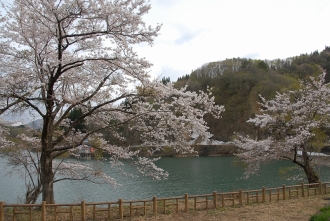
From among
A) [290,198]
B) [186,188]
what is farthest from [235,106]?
[290,198]

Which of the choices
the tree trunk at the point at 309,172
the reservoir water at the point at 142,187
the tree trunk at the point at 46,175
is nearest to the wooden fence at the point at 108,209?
the tree trunk at the point at 46,175

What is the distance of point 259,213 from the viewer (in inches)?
337

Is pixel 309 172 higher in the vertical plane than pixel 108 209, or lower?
higher

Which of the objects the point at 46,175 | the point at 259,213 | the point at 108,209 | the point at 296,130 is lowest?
the point at 259,213

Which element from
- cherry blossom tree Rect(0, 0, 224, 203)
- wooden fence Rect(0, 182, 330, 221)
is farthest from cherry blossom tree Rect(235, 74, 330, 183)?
cherry blossom tree Rect(0, 0, 224, 203)

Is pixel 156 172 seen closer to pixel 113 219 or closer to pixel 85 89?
pixel 113 219

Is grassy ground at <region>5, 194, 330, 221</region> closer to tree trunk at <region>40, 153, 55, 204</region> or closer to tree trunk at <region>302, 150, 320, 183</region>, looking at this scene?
tree trunk at <region>40, 153, 55, 204</region>

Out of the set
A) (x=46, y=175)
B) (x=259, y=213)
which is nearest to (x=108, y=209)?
(x=46, y=175)

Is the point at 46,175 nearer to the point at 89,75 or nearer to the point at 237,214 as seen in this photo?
the point at 89,75

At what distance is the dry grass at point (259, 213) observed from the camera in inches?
312

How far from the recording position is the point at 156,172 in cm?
845

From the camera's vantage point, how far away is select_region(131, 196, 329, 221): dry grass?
7.93 metres

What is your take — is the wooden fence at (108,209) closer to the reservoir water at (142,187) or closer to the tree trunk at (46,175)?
the tree trunk at (46,175)

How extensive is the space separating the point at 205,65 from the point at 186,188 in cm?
6233
